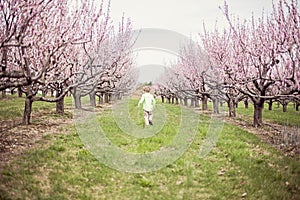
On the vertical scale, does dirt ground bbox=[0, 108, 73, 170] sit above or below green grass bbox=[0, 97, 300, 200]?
above

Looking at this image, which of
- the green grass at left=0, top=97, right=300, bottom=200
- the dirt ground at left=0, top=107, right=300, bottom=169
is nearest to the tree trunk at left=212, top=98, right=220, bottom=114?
the dirt ground at left=0, top=107, right=300, bottom=169

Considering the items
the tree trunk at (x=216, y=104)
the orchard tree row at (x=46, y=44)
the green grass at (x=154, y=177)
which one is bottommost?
the green grass at (x=154, y=177)

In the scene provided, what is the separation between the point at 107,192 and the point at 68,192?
770 mm

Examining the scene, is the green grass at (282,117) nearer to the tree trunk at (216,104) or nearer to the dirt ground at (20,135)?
the tree trunk at (216,104)

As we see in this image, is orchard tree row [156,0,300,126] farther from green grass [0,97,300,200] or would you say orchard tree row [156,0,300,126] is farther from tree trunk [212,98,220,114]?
green grass [0,97,300,200]

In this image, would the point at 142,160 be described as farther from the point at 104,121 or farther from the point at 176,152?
the point at 104,121

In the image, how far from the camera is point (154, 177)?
23.4 feet

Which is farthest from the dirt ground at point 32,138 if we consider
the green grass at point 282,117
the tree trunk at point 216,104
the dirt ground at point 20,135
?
the tree trunk at point 216,104

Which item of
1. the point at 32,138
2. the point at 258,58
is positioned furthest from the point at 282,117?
the point at 32,138

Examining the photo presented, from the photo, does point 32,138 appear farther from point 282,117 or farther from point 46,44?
point 282,117

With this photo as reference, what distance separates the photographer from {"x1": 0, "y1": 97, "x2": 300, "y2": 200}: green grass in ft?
19.9

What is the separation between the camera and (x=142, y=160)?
320 inches

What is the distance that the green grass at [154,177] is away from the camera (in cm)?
608

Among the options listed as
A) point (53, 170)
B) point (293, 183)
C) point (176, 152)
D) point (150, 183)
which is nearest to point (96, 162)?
point (53, 170)
